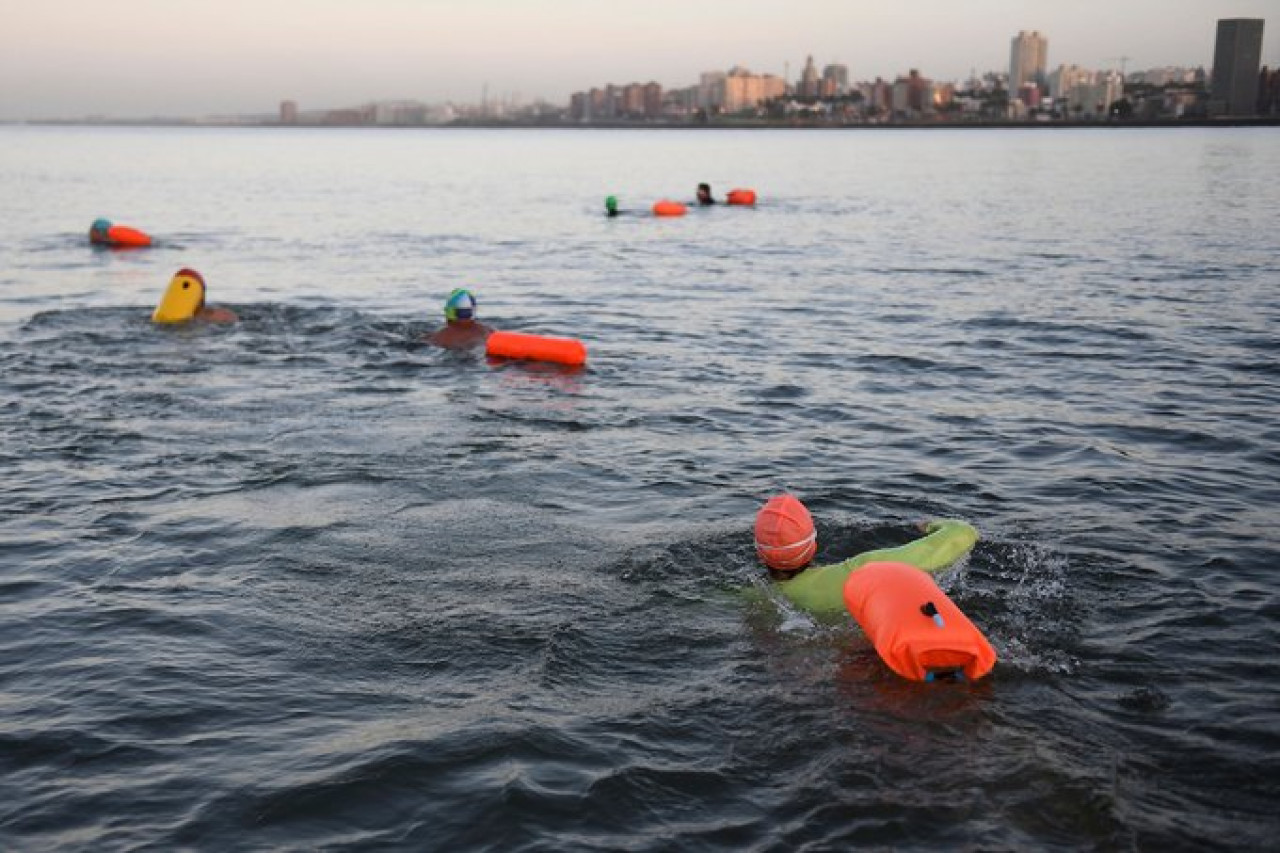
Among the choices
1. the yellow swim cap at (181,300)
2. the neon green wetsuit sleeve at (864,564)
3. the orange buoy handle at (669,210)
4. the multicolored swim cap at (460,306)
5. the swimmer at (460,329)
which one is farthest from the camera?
the orange buoy handle at (669,210)

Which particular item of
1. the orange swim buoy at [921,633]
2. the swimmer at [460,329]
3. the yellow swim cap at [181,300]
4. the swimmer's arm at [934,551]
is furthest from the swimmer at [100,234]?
the orange swim buoy at [921,633]

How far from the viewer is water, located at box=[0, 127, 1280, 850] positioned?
6.18m

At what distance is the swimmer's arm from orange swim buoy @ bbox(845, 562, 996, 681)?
82cm

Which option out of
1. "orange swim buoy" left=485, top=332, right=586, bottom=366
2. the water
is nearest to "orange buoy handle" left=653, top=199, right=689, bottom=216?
the water

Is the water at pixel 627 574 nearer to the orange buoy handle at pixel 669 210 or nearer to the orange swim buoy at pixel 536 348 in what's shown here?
the orange swim buoy at pixel 536 348

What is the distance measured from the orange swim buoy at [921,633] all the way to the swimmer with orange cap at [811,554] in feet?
2.76

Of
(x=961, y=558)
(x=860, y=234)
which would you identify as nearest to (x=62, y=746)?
(x=961, y=558)

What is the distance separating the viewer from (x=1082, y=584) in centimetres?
890

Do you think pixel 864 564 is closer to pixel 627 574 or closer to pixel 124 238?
pixel 627 574

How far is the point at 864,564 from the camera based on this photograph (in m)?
7.84

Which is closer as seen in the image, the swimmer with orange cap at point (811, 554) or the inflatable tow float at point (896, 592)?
the inflatable tow float at point (896, 592)

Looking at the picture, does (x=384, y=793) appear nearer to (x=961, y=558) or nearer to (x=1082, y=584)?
(x=961, y=558)

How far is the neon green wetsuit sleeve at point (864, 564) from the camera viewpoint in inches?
313

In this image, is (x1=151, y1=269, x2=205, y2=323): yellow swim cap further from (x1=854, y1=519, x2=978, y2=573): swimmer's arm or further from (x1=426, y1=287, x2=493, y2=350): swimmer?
(x1=854, y1=519, x2=978, y2=573): swimmer's arm
